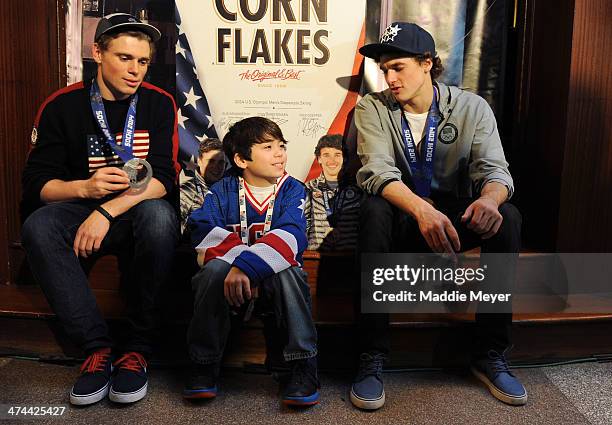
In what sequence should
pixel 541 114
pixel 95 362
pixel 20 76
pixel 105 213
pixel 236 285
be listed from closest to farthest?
pixel 236 285
pixel 95 362
pixel 105 213
pixel 20 76
pixel 541 114

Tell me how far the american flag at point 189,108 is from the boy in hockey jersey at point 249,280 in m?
0.58

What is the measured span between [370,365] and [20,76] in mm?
1904

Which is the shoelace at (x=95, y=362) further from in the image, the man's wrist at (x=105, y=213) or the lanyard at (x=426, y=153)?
the lanyard at (x=426, y=153)

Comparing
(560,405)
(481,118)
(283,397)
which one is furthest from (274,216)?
(560,405)

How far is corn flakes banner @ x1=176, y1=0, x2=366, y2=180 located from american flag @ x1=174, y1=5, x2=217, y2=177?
2 centimetres

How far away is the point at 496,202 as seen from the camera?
1.98m

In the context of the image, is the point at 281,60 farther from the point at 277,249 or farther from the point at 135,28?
the point at 277,249

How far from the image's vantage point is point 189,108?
8.32ft

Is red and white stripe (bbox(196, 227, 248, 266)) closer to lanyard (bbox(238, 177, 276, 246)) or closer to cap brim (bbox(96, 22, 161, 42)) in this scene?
lanyard (bbox(238, 177, 276, 246))

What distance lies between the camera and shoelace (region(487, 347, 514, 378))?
2.00 meters

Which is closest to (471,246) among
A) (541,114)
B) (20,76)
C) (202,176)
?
(541,114)

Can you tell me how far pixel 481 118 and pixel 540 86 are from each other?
23.6 inches

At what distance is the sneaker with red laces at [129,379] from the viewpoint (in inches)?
74.1

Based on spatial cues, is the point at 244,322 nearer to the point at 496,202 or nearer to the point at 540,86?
the point at 496,202
